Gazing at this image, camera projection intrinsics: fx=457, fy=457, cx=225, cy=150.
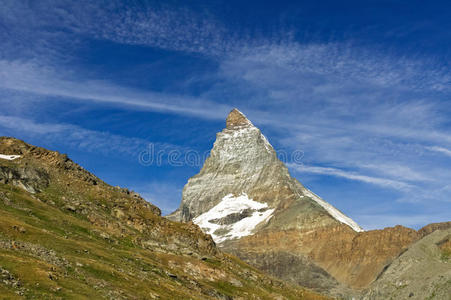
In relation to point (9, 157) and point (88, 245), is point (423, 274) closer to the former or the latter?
point (88, 245)

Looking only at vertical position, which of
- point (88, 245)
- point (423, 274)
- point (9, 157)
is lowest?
point (88, 245)

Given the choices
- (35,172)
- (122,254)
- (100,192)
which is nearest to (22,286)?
(122,254)

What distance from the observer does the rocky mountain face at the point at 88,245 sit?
49406 millimetres

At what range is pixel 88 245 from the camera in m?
74.1

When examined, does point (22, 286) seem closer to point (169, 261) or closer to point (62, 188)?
point (169, 261)

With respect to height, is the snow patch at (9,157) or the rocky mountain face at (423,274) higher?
the snow patch at (9,157)

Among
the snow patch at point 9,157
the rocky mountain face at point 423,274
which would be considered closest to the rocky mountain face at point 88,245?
the snow patch at point 9,157

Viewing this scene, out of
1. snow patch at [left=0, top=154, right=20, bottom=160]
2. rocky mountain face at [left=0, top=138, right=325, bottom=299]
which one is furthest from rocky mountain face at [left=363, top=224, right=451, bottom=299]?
snow patch at [left=0, top=154, right=20, bottom=160]

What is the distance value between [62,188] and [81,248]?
4693 centimetres

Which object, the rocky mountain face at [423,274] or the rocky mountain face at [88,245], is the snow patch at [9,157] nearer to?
the rocky mountain face at [88,245]

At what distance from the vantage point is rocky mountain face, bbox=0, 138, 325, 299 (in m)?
49.4

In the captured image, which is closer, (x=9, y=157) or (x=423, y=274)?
(x=423, y=274)

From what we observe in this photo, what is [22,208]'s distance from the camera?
80.7 m

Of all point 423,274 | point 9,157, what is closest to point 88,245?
point 9,157
